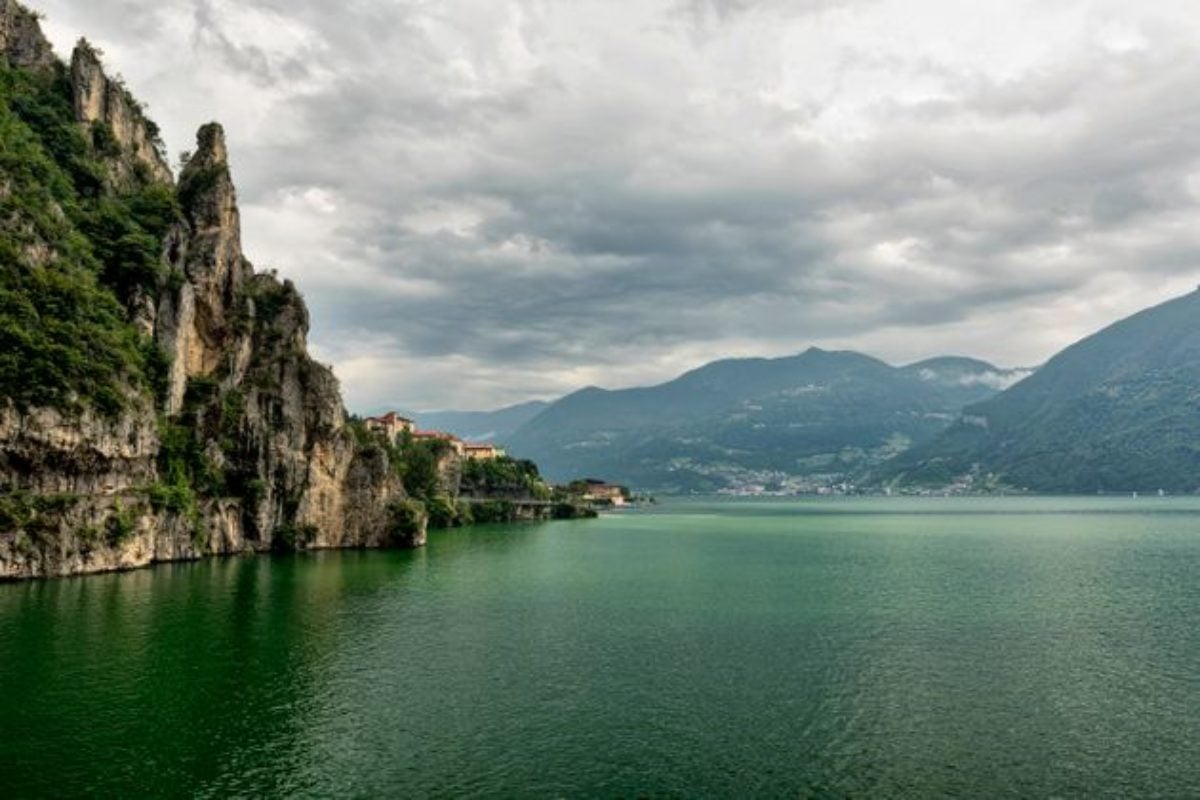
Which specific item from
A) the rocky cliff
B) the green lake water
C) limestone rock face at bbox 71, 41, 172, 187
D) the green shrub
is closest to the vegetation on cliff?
the rocky cliff

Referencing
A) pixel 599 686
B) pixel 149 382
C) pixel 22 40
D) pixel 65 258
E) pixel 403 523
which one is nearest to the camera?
pixel 599 686

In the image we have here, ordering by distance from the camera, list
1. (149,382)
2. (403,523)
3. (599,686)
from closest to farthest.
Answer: (599,686) → (149,382) → (403,523)

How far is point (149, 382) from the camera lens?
9188cm

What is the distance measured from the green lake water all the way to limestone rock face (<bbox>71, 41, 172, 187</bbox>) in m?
68.0

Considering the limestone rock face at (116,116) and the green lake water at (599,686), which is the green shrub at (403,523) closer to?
the green lake water at (599,686)

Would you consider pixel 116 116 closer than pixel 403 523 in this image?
Yes

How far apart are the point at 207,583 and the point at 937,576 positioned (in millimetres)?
72933

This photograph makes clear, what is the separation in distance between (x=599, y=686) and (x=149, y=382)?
7419 cm

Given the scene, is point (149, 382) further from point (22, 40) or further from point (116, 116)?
point (22, 40)

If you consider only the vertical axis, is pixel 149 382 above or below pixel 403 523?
above

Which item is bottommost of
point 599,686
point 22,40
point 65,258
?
point 599,686

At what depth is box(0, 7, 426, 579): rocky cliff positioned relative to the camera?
71.9 meters

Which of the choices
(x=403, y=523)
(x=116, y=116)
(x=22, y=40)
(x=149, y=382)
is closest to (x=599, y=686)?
(x=149, y=382)

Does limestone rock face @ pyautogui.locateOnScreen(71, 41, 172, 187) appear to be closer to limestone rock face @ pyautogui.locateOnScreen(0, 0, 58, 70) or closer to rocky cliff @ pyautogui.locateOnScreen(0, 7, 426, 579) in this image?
rocky cliff @ pyautogui.locateOnScreen(0, 7, 426, 579)
